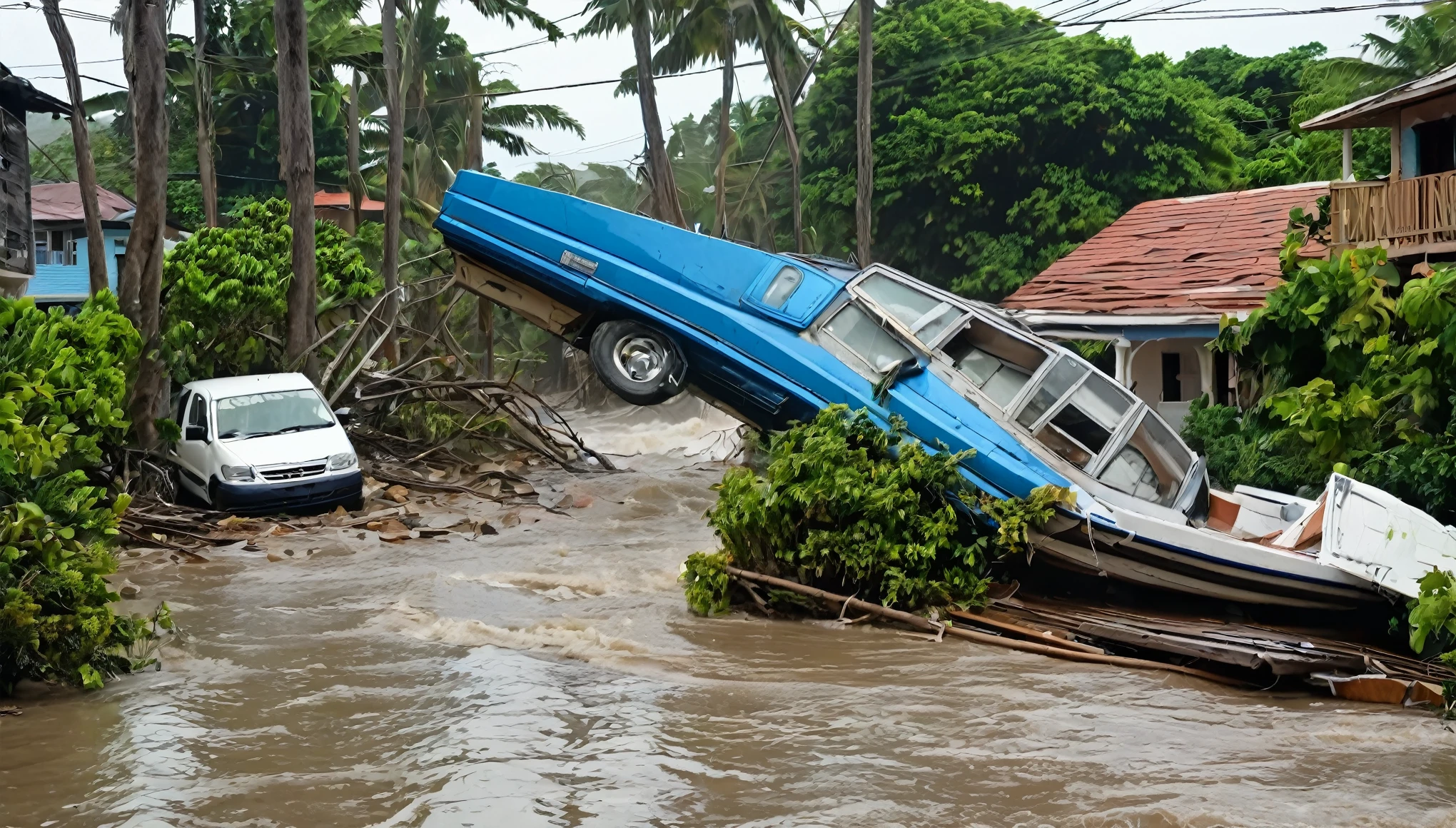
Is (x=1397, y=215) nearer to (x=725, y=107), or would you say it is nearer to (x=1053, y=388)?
(x=1053, y=388)

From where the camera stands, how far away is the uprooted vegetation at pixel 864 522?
34.1ft

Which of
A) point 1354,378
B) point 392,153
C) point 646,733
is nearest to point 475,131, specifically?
point 392,153

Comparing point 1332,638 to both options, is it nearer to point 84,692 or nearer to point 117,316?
point 84,692

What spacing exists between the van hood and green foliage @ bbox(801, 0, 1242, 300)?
67.0ft

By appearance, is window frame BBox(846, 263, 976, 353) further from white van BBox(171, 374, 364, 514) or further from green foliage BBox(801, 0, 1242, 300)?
green foliage BBox(801, 0, 1242, 300)

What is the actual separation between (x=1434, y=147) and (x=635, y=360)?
35.6 feet

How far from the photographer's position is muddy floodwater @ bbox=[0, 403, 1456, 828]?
6.25 meters

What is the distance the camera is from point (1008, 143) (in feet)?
108

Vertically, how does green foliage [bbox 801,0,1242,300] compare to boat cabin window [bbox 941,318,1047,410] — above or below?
above

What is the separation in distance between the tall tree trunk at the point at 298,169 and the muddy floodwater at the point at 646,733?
8.69 m

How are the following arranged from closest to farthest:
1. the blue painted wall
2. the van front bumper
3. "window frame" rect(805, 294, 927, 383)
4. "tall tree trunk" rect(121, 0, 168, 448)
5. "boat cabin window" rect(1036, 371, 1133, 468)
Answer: "boat cabin window" rect(1036, 371, 1133, 468)
"window frame" rect(805, 294, 927, 383)
the van front bumper
"tall tree trunk" rect(121, 0, 168, 448)
the blue painted wall

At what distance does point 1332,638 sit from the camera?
10047mm

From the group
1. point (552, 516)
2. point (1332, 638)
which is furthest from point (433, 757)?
point (552, 516)

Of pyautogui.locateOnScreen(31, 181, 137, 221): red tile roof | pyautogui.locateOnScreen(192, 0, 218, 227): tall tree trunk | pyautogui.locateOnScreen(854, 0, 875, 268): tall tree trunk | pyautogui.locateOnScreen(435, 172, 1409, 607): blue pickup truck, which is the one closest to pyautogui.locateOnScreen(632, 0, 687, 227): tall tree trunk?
pyautogui.locateOnScreen(854, 0, 875, 268): tall tree trunk
